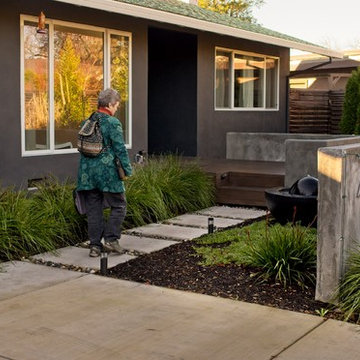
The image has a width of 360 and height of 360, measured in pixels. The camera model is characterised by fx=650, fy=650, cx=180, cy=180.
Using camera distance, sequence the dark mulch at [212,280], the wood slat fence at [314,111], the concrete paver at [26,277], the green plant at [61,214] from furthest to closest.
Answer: the wood slat fence at [314,111] → the green plant at [61,214] → the concrete paver at [26,277] → the dark mulch at [212,280]

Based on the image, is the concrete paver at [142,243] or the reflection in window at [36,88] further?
the reflection in window at [36,88]

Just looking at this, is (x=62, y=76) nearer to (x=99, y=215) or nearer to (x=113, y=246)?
(x=99, y=215)

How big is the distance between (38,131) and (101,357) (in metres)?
6.35

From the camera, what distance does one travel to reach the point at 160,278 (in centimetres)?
604

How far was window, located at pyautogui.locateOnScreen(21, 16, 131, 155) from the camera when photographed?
9.71 m

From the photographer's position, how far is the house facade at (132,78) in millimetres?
9500

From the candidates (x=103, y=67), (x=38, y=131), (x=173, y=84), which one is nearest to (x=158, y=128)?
(x=173, y=84)

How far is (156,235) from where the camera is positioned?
7910 mm

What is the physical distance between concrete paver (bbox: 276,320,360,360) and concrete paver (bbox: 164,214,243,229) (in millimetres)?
3824

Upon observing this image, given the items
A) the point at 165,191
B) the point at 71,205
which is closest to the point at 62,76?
the point at 165,191

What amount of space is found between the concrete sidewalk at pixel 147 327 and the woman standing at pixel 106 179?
3.49 ft

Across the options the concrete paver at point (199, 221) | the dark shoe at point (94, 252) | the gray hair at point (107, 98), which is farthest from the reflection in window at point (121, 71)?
the dark shoe at point (94, 252)

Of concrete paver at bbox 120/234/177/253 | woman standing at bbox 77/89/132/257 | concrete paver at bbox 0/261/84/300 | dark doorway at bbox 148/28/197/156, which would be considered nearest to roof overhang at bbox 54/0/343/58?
dark doorway at bbox 148/28/197/156

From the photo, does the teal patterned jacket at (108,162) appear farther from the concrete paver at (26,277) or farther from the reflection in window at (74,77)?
the reflection in window at (74,77)
